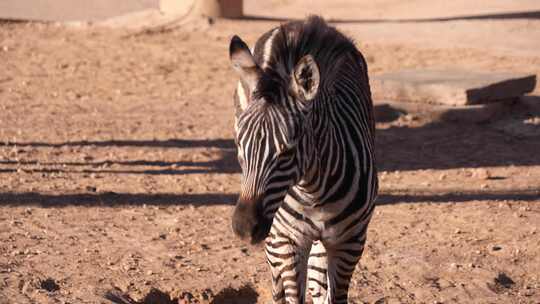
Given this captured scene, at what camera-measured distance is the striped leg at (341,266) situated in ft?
15.6

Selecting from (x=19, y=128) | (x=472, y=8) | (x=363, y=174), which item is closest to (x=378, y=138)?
(x=19, y=128)

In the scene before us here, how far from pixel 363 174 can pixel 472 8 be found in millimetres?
15823

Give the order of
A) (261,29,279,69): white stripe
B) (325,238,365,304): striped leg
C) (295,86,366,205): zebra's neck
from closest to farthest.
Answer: (261,29,279,69): white stripe < (295,86,366,205): zebra's neck < (325,238,365,304): striped leg

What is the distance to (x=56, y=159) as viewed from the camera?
31.5 ft

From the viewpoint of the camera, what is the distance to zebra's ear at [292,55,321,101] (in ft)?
12.7

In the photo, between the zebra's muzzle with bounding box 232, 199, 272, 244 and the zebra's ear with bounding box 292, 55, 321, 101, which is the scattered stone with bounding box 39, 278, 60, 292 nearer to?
the zebra's muzzle with bounding box 232, 199, 272, 244

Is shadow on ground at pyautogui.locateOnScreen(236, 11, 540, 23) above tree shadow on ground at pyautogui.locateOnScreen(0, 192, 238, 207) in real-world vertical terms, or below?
below

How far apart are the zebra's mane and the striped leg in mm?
877

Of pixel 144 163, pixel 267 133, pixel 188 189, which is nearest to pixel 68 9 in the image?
pixel 144 163

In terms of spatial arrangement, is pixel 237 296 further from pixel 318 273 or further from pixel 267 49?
pixel 267 49

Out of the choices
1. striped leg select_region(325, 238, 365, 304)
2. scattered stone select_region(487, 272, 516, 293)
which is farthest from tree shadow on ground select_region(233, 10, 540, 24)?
striped leg select_region(325, 238, 365, 304)

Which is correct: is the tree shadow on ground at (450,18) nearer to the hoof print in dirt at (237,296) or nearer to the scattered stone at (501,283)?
the scattered stone at (501,283)

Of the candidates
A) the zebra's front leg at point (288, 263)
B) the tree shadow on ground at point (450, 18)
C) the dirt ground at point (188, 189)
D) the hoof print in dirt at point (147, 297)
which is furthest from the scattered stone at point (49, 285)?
the tree shadow on ground at point (450, 18)

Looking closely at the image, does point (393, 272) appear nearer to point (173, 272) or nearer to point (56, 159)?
point (173, 272)
